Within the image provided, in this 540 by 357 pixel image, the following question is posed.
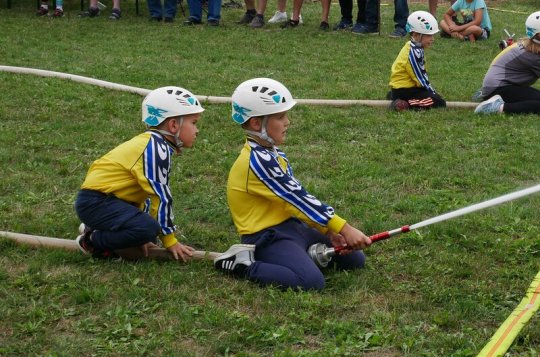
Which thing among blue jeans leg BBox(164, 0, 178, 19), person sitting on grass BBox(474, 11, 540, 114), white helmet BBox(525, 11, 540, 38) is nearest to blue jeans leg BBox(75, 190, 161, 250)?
person sitting on grass BBox(474, 11, 540, 114)

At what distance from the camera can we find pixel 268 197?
17.4 ft

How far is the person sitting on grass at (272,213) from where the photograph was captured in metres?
5.16

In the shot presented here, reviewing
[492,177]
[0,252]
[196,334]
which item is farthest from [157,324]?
[492,177]

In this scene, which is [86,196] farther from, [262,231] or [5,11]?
[5,11]

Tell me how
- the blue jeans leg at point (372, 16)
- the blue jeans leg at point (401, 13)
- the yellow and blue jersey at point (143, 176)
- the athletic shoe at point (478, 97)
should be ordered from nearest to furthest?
the yellow and blue jersey at point (143, 176)
the athletic shoe at point (478, 97)
the blue jeans leg at point (401, 13)
the blue jeans leg at point (372, 16)

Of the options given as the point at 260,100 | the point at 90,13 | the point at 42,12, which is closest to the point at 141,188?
the point at 260,100

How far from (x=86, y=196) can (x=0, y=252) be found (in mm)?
752

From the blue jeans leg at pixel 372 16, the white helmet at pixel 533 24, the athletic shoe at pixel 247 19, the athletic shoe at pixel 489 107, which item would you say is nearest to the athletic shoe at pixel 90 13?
the athletic shoe at pixel 247 19

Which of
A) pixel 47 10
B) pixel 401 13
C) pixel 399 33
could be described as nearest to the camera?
pixel 399 33

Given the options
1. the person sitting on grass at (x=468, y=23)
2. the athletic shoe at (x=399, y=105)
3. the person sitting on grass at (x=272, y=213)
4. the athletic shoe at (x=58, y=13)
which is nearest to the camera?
the person sitting on grass at (x=272, y=213)

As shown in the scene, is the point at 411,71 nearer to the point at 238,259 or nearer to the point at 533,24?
the point at 533,24

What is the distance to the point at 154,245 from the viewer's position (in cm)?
569

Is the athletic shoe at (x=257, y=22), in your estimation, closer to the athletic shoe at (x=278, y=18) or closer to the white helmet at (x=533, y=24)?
the athletic shoe at (x=278, y=18)

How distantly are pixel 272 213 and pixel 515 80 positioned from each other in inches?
225
